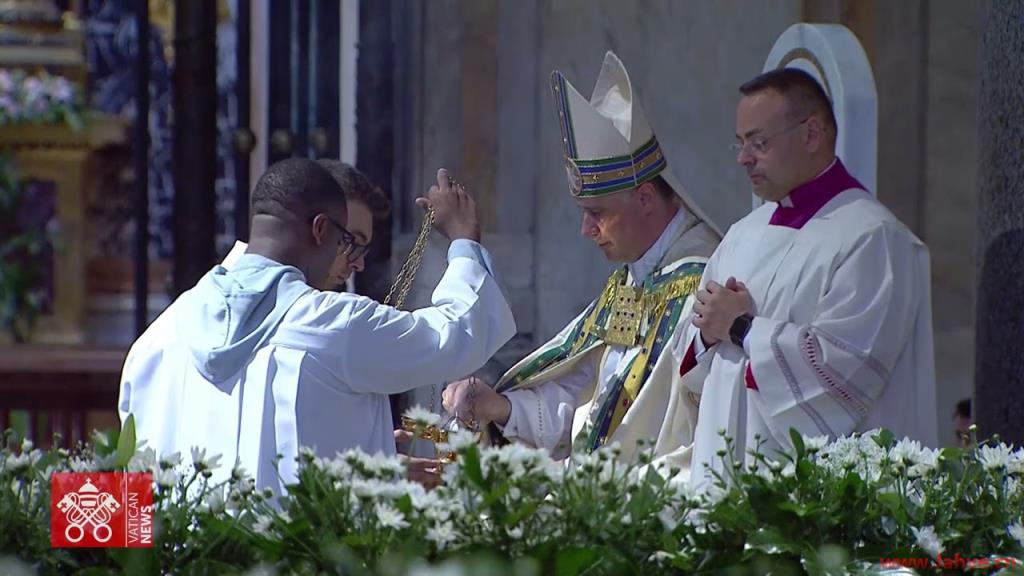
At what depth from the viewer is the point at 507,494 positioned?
259 cm

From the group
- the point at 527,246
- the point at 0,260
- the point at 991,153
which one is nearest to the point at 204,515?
the point at 991,153

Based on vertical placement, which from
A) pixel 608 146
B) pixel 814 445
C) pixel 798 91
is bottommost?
pixel 814 445

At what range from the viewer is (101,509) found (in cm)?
268

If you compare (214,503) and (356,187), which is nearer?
(214,503)

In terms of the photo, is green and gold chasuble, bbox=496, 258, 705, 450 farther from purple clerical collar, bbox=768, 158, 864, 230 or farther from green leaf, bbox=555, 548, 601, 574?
green leaf, bbox=555, 548, 601, 574

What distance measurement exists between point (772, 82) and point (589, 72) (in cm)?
209

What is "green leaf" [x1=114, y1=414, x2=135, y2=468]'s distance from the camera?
288cm

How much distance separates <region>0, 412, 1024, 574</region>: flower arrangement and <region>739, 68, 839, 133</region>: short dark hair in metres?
1.31

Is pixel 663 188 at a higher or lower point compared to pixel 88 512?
higher

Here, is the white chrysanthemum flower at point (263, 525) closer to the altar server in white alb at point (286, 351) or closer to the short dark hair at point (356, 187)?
the altar server in white alb at point (286, 351)

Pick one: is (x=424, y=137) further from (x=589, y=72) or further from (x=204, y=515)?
(x=204, y=515)

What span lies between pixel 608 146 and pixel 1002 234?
3.07ft

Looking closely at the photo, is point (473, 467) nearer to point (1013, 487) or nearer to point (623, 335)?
point (1013, 487)

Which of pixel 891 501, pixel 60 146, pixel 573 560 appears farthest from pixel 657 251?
pixel 60 146
